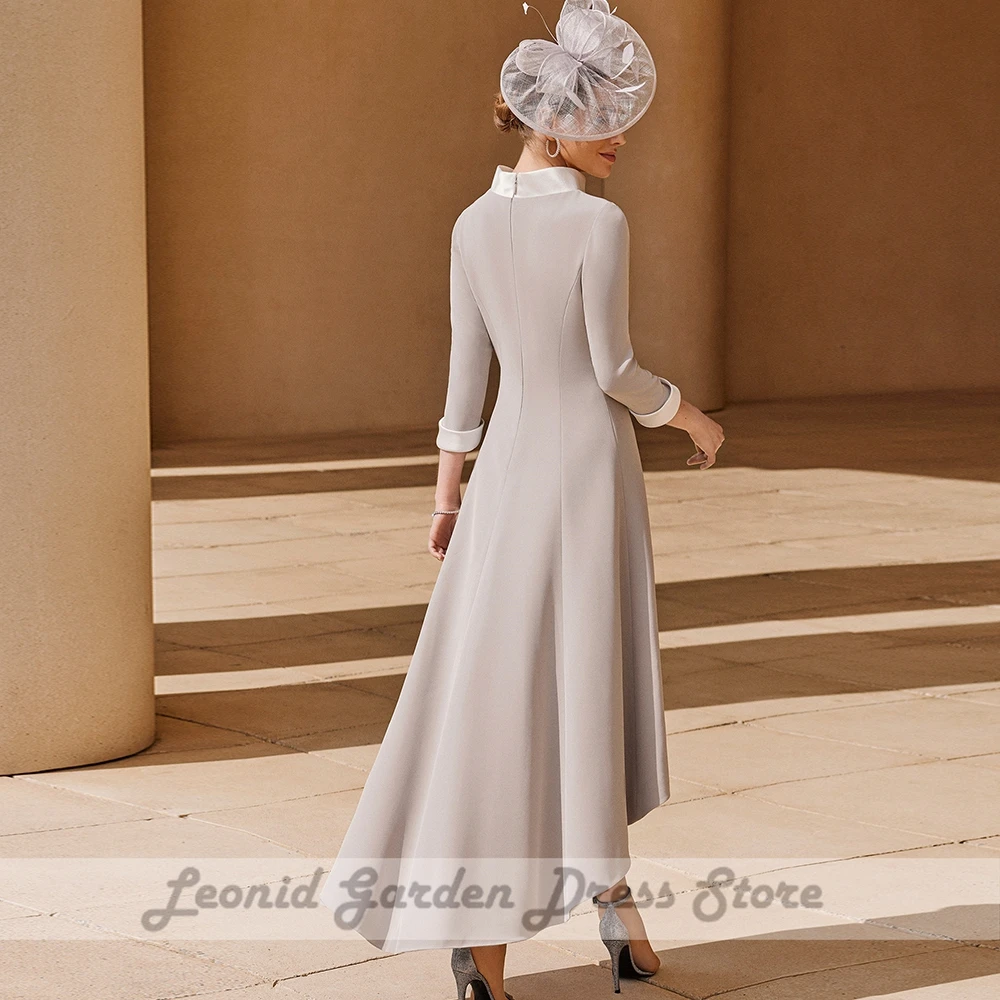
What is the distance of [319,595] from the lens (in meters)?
7.70

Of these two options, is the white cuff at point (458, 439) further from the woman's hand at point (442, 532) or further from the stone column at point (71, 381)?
the stone column at point (71, 381)

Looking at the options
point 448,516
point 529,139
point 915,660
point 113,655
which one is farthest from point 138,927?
point 915,660

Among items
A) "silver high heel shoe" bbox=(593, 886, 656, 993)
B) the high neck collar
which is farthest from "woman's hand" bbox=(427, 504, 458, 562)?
"silver high heel shoe" bbox=(593, 886, 656, 993)

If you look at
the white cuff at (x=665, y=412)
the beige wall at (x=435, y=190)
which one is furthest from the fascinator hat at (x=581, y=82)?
the beige wall at (x=435, y=190)

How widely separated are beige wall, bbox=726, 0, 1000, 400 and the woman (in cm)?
1388

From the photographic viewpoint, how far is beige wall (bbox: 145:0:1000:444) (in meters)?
13.6

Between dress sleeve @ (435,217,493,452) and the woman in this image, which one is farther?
dress sleeve @ (435,217,493,452)

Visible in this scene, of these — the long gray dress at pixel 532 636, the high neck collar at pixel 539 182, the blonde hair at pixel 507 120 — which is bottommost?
the long gray dress at pixel 532 636

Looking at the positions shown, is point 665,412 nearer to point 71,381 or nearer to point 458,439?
point 458,439

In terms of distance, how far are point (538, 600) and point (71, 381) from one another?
2.18m

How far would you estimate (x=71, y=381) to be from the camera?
4.89m

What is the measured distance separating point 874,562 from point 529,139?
5637 millimetres

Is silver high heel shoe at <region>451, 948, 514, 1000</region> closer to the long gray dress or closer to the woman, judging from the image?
the woman

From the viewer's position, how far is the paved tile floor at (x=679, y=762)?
3.54m
